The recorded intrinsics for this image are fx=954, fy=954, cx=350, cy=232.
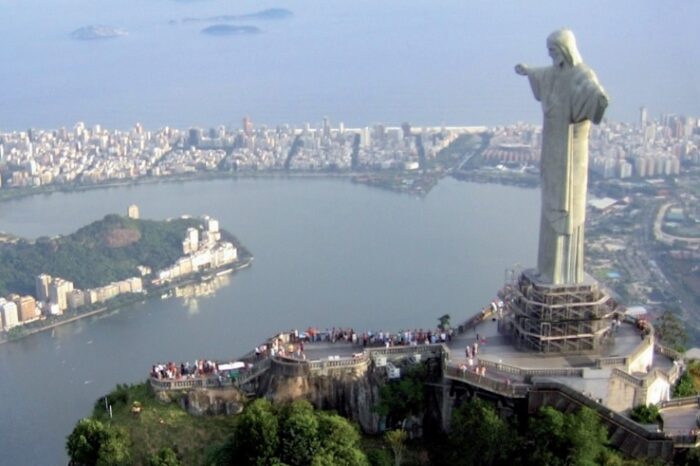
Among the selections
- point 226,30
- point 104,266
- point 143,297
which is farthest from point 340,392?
point 226,30

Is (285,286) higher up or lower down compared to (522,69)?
lower down

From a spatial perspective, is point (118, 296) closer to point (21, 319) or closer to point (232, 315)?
point (21, 319)

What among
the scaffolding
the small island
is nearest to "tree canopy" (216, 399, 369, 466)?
the scaffolding

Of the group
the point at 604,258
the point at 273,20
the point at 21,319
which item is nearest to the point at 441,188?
the point at 604,258

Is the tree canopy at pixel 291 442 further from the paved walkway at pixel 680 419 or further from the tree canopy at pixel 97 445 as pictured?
the paved walkway at pixel 680 419

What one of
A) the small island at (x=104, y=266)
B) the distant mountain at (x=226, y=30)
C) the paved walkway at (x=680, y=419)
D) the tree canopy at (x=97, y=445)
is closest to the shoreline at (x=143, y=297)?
the small island at (x=104, y=266)

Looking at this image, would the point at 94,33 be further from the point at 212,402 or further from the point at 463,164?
the point at 212,402
